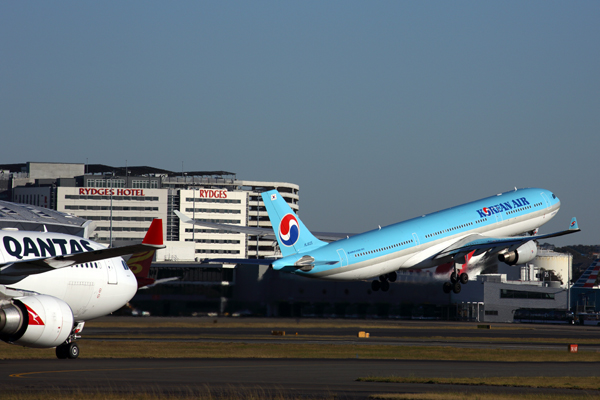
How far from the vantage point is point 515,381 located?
32594 mm

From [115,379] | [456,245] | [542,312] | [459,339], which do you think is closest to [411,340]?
[459,339]

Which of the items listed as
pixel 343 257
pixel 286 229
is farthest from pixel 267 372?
pixel 343 257

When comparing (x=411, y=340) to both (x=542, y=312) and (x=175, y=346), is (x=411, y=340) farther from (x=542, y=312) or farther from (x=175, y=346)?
(x=542, y=312)

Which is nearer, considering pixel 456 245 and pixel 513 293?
pixel 456 245

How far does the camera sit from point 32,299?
95.1ft

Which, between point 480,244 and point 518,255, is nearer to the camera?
point 480,244

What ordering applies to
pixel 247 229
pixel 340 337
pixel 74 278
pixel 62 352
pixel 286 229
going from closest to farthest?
1. pixel 74 278
2. pixel 62 352
3. pixel 286 229
4. pixel 340 337
5. pixel 247 229

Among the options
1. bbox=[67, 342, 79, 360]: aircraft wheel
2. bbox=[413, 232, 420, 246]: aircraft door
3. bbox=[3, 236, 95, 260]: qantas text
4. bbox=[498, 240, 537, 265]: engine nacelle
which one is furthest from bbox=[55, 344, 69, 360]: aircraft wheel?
bbox=[498, 240, 537, 265]: engine nacelle

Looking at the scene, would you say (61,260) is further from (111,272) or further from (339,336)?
(339,336)

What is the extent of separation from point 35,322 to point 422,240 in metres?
41.3

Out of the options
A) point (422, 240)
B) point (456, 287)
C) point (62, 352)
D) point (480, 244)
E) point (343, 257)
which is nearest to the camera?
point (62, 352)

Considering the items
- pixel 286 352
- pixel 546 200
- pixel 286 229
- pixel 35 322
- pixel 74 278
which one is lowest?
pixel 286 352

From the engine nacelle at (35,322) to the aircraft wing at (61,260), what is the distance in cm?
134

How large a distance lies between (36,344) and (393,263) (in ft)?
129
